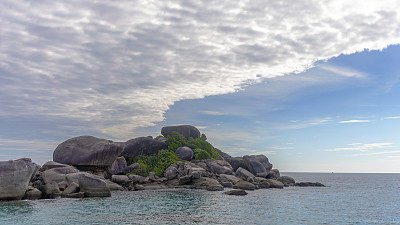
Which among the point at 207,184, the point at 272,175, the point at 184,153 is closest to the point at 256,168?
the point at 272,175

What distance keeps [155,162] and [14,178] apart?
2878 centimetres

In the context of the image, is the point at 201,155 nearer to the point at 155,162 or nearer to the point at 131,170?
the point at 155,162

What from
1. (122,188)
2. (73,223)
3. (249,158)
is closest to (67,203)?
(73,223)

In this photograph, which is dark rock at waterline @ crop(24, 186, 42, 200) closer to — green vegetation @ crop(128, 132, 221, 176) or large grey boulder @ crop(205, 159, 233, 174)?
green vegetation @ crop(128, 132, 221, 176)

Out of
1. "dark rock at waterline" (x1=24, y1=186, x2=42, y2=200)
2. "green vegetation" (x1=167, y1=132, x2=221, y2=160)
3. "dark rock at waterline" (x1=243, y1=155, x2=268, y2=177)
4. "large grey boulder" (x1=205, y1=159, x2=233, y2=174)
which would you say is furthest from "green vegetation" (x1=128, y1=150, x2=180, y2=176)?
"dark rock at waterline" (x1=24, y1=186, x2=42, y2=200)

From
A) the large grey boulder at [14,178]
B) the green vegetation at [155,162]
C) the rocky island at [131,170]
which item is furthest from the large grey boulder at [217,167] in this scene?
the large grey boulder at [14,178]

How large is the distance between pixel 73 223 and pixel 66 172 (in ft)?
66.6

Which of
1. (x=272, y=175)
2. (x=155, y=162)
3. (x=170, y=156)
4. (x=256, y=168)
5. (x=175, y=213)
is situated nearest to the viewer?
(x=175, y=213)

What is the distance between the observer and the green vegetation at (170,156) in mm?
55188

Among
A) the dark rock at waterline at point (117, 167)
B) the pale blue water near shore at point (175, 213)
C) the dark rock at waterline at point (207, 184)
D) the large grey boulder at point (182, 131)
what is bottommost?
the pale blue water near shore at point (175, 213)

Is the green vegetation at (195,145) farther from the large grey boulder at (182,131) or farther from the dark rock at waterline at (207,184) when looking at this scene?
the dark rock at waterline at (207,184)

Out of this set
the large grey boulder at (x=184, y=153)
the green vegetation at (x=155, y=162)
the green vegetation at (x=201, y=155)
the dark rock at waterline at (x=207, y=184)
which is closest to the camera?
the dark rock at waterline at (x=207, y=184)

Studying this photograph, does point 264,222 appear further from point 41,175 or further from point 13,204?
point 41,175

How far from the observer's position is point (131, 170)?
176ft
